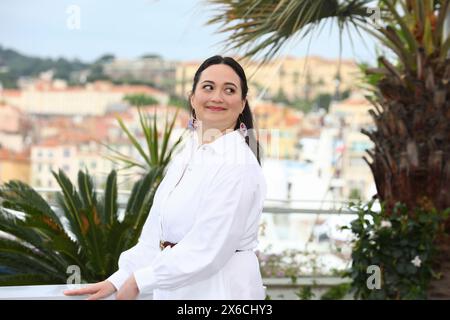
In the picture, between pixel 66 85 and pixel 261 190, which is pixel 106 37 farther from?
pixel 261 190

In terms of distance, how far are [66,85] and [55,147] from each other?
6.19m

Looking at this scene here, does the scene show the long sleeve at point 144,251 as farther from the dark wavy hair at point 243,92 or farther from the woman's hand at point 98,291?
the dark wavy hair at point 243,92

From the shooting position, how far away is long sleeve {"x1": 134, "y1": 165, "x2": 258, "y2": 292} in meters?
1.62

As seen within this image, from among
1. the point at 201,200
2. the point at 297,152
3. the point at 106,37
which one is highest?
the point at 106,37

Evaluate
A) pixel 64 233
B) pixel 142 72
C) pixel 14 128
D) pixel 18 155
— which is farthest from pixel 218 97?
pixel 142 72

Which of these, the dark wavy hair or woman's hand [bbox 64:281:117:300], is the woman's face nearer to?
the dark wavy hair

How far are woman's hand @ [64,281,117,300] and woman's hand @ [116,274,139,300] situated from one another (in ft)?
0.43

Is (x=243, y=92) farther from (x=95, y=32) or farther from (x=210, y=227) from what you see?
(x=95, y=32)

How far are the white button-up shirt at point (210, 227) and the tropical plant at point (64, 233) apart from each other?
7.12ft

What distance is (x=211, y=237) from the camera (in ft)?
5.30

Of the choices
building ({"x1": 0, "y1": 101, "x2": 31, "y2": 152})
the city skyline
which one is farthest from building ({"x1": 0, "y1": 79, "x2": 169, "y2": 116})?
the city skyline

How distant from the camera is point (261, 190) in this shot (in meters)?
1.68

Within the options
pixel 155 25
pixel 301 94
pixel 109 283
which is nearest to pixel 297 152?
pixel 301 94

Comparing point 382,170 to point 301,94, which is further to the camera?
point 301,94
